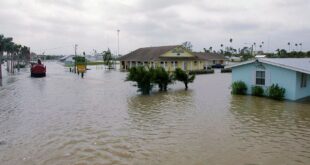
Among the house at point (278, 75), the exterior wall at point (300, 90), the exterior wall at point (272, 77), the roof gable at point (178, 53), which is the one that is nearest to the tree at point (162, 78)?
the house at point (278, 75)

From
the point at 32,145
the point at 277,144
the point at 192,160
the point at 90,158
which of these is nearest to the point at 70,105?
the point at 32,145

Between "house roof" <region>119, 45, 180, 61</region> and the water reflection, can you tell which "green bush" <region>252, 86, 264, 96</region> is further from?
"house roof" <region>119, 45, 180, 61</region>

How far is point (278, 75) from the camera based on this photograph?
712 inches

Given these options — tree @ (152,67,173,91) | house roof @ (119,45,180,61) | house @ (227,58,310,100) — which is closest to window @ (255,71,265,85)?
house @ (227,58,310,100)

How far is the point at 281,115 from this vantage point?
1371cm

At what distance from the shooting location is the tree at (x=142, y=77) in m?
21.6

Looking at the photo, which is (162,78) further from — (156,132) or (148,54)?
(148,54)

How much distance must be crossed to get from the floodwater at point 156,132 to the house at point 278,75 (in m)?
1.32

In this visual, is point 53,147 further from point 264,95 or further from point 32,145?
point 264,95

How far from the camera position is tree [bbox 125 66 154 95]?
21578 millimetres

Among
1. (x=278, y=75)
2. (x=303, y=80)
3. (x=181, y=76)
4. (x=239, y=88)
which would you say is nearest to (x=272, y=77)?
(x=278, y=75)

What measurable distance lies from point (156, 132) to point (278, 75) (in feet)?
35.9

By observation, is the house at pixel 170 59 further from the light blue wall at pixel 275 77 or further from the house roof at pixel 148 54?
the light blue wall at pixel 275 77

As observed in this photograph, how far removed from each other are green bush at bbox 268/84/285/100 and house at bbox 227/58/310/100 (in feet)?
0.74
